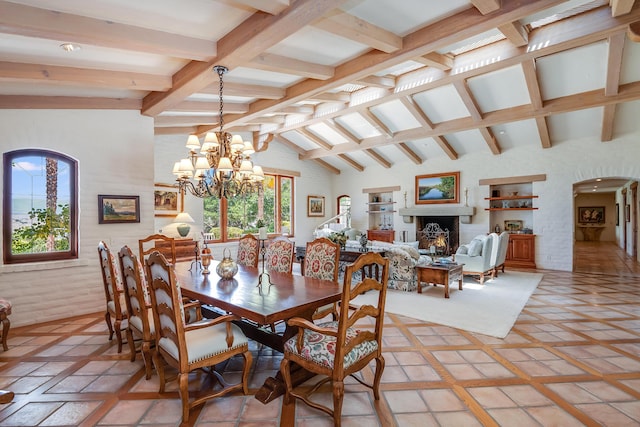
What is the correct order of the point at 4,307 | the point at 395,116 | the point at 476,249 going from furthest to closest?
the point at 395,116 < the point at 476,249 < the point at 4,307

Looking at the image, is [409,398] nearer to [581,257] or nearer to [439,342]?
[439,342]

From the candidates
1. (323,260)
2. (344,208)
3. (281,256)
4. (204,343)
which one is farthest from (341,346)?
(344,208)

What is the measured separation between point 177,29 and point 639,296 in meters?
7.26

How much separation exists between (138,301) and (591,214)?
1791 cm

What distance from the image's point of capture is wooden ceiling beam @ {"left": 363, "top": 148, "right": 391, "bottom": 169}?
955cm

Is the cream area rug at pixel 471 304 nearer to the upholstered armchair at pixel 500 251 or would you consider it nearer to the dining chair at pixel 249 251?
the upholstered armchair at pixel 500 251

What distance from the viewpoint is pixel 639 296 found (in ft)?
16.5

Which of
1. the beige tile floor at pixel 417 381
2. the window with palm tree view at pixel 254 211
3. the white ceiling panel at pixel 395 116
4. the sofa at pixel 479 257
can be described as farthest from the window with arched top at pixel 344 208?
the beige tile floor at pixel 417 381

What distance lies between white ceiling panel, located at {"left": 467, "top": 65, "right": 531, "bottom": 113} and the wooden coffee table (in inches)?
→ 130

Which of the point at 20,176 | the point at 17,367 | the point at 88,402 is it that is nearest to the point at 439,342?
the point at 88,402

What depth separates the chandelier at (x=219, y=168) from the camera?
3.35 m

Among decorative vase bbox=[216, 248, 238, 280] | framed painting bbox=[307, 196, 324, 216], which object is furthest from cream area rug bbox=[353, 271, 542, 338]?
framed painting bbox=[307, 196, 324, 216]

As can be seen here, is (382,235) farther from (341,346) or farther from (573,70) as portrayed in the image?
(341,346)

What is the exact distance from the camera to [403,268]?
18.2 feet
